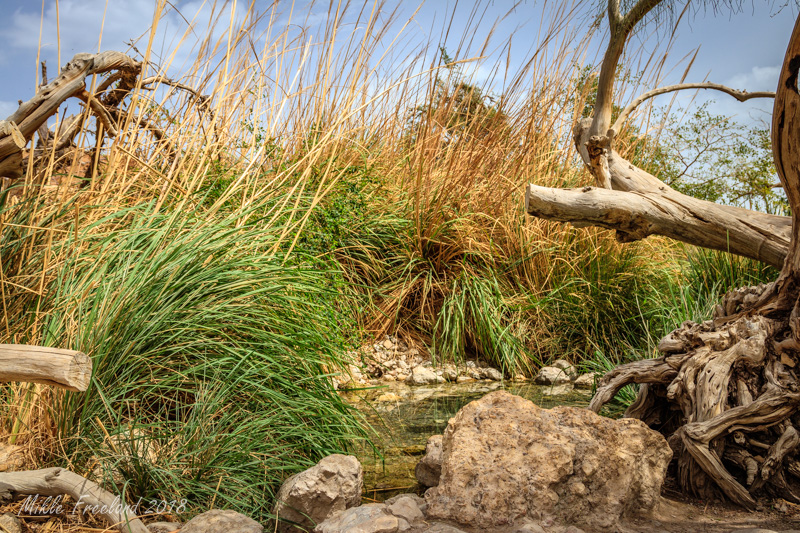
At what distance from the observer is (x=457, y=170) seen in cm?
463

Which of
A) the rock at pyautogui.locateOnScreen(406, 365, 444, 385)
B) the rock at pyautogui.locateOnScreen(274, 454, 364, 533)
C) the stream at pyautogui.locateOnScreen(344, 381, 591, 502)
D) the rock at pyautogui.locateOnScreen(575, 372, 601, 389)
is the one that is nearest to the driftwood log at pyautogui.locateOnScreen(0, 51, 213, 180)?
the rock at pyautogui.locateOnScreen(274, 454, 364, 533)

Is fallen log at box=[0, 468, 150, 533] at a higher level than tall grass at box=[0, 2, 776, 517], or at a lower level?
lower

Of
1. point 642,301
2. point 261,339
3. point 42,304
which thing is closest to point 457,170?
point 642,301

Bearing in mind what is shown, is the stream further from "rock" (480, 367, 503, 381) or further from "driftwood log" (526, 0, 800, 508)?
"driftwood log" (526, 0, 800, 508)

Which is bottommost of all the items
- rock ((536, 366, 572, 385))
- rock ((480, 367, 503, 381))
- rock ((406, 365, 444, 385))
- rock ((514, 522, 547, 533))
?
rock ((406, 365, 444, 385))

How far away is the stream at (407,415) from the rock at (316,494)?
0.88 feet

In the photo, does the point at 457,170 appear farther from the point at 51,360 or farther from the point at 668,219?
the point at 51,360

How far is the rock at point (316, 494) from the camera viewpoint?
1862 mm

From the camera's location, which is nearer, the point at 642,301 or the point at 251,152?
the point at 251,152

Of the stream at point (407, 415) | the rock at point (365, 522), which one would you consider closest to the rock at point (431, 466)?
the stream at point (407, 415)

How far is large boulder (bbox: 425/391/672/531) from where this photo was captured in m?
1.76

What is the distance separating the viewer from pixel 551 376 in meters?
4.09

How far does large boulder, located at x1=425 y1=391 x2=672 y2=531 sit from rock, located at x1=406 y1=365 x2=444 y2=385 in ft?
6.96

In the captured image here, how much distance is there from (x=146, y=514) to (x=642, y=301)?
11.9 ft
